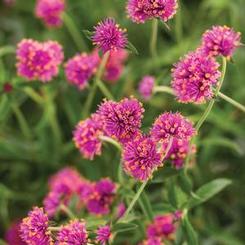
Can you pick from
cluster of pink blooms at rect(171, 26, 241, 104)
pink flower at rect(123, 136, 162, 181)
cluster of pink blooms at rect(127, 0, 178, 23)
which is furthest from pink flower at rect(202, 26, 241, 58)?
pink flower at rect(123, 136, 162, 181)

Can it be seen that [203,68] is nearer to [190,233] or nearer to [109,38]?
[109,38]

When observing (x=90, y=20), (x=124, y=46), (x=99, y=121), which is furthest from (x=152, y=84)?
(x=90, y=20)

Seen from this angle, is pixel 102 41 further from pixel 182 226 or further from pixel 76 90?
pixel 76 90

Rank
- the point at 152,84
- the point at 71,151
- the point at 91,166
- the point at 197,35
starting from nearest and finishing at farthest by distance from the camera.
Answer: the point at 152,84
the point at 91,166
the point at 71,151
the point at 197,35

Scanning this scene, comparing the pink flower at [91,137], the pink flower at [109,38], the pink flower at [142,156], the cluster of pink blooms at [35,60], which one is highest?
the cluster of pink blooms at [35,60]

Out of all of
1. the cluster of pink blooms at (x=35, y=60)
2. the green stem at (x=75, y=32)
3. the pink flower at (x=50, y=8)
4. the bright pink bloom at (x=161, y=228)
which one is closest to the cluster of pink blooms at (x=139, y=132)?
the bright pink bloom at (x=161, y=228)

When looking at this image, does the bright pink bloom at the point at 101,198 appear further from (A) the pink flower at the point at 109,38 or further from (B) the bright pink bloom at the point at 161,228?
(A) the pink flower at the point at 109,38
